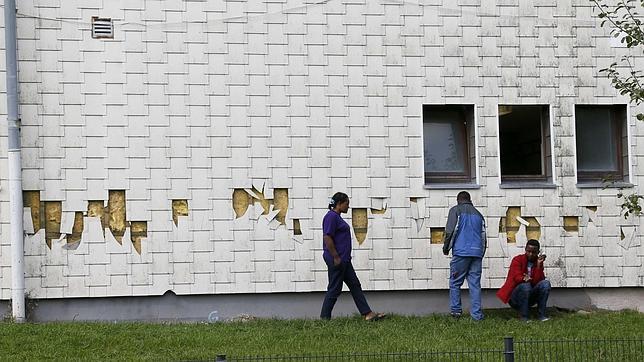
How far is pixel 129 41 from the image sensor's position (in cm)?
1462

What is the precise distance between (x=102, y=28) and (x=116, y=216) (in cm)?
245

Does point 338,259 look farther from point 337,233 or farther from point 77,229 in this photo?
point 77,229

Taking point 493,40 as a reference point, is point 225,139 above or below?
below

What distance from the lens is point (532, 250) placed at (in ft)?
46.6

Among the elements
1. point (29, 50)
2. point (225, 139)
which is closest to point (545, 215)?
point (225, 139)

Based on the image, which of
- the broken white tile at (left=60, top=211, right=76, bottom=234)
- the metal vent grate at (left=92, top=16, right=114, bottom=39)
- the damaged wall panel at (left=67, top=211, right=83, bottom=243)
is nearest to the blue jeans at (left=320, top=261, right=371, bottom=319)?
the damaged wall panel at (left=67, top=211, right=83, bottom=243)

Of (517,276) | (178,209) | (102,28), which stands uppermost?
(102,28)

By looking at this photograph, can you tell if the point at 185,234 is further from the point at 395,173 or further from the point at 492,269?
the point at 492,269

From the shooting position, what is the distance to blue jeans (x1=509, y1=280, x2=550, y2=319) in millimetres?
14102

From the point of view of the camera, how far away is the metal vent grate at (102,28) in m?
14.5

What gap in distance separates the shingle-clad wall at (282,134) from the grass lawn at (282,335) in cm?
103

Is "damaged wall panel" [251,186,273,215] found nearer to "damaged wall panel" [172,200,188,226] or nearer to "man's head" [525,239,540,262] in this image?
"damaged wall panel" [172,200,188,226]

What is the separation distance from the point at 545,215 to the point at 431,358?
5.37 meters

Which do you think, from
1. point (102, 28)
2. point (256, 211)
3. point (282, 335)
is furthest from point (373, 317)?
point (102, 28)
